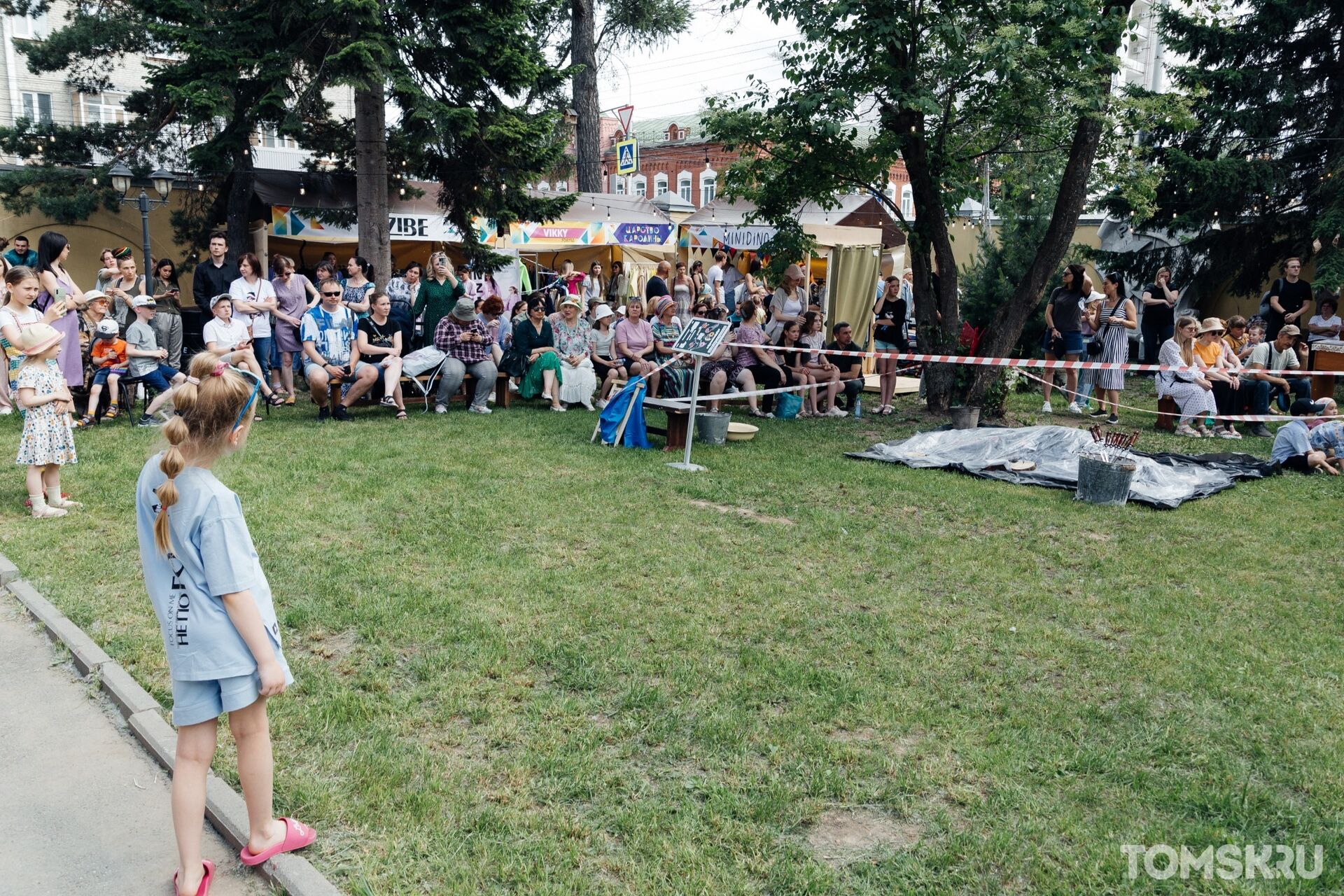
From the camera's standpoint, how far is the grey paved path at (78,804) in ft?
10.2

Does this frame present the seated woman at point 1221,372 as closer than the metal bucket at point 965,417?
No

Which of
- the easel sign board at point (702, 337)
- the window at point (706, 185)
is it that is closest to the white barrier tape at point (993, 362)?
the easel sign board at point (702, 337)

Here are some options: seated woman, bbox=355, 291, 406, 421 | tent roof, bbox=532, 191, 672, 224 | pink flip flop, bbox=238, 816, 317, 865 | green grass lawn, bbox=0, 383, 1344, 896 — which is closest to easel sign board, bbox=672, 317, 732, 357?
green grass lawn, bbox=0, 383, 1344, 896

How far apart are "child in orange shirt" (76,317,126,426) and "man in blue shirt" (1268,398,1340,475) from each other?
11613 mm

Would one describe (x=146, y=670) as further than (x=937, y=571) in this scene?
No

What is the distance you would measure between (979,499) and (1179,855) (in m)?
5.12

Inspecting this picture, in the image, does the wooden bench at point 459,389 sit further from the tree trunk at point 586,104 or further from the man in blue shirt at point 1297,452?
the tree trunk at point 586,104

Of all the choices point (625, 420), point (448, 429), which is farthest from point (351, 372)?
point (625, 420)

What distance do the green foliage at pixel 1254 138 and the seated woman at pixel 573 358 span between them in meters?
10.6

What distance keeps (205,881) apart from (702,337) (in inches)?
287

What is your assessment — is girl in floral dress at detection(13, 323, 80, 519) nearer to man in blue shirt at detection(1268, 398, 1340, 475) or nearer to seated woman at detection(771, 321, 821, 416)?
seated woman at detection(771, 321, 821, 416)

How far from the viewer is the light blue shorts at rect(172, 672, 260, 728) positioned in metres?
2.92

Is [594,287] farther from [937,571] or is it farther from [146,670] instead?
[146,670]

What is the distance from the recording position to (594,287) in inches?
757
